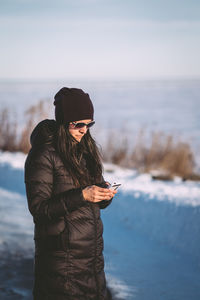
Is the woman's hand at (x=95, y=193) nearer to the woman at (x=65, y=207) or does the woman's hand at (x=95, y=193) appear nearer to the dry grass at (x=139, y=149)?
the woman at (x=65, y=207)

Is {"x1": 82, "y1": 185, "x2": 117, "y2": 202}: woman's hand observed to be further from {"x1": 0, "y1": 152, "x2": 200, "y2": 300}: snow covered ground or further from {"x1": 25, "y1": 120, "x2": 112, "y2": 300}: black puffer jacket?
{"x1": 0, "y1": 152, "x2": 200, "y2": 300}: snow covered ground

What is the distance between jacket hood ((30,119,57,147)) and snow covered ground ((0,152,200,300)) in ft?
5.79

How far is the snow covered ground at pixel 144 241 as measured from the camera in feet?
12.1

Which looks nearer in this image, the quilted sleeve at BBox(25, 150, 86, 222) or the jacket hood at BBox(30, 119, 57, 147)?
the quilted sleeve at BBox(25, 150, 86, 222)

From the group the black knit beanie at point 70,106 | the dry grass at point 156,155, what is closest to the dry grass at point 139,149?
the dry grass at point 156,155

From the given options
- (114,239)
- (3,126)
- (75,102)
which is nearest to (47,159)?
(75,102)

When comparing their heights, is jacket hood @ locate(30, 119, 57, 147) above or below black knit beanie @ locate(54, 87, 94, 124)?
below

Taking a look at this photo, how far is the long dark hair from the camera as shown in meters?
1.99

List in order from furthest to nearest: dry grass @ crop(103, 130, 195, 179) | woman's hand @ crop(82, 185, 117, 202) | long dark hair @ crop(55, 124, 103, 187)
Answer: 1. dry grass @ crop(103, 130, 195, 179)
2. long dark hair @ crop(55, 124, 103, 187)
3. woman's hand @ crop(82, 185, 117, 202)

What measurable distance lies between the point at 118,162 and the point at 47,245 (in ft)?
26.5

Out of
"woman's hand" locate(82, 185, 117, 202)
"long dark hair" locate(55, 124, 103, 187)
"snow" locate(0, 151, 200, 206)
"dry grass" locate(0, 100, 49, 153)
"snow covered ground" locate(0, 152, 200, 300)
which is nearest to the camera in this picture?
"woman's hand" locate(82, 185, 117, 202)

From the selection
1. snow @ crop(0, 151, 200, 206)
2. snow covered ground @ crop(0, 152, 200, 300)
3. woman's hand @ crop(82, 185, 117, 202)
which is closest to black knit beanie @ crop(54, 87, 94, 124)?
woman's hand @ crop(82, 185, 117, 202)

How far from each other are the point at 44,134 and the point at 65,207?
16.0 inches

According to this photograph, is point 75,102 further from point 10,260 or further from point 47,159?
point 10,260
